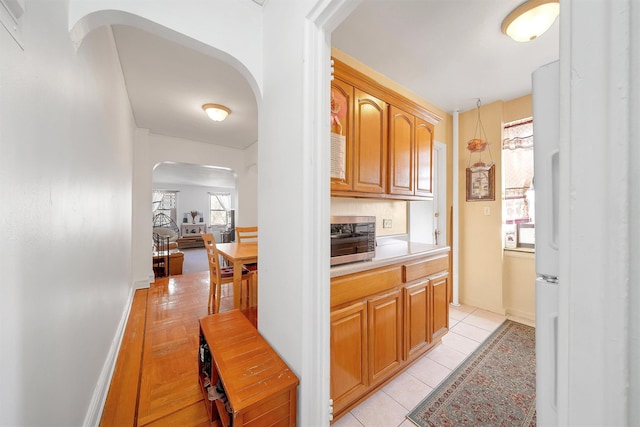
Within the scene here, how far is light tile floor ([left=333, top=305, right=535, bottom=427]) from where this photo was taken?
4.80ft

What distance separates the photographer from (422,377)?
1812 millimetres

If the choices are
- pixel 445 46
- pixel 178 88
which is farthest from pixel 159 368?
pixel 445 46

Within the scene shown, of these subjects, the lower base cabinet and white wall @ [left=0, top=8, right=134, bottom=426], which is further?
the lower base cabinet

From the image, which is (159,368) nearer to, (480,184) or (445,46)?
(445,46)

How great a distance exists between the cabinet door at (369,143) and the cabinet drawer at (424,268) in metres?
0.65

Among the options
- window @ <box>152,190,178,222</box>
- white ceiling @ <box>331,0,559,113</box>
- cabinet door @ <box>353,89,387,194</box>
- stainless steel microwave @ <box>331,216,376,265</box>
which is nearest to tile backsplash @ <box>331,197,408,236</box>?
cabinet door @ <box>353,89,387,194</box>

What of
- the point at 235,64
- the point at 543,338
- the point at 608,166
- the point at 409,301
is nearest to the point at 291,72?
the point at 235,64

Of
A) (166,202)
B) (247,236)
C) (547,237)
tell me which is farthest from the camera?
(166,202)

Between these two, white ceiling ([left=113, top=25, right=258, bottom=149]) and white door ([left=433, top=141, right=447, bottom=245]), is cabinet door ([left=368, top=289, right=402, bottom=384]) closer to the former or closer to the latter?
white door ([left=433, top=141, right=447, bottom=245])

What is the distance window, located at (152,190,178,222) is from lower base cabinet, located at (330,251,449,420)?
9.96 meters

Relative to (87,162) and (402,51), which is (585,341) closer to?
(87,162)

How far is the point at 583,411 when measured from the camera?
1.18ft

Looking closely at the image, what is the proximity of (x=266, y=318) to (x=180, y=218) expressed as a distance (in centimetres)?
965

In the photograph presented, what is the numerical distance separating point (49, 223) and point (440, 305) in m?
2.57
